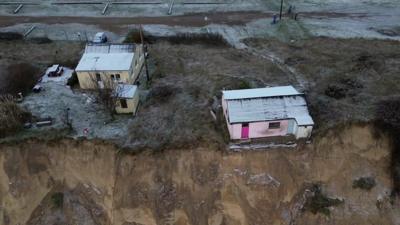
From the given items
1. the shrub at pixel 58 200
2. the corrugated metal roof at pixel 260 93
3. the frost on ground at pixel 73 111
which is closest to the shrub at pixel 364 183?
the corrugated metal roof at pixel 260 93

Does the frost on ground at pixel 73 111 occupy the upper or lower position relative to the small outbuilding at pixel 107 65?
lower

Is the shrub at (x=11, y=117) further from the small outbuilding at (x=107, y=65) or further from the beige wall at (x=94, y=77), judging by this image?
the small outbuilding at (x=107, y=65)

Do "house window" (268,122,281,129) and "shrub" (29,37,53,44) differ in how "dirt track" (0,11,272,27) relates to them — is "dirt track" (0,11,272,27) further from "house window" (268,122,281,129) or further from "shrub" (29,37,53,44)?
"house window" (268,122,281,129)

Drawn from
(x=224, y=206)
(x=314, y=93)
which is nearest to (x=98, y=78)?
(x=224, y=206)

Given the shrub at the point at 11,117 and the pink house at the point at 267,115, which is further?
the shrub at the point at 11,117

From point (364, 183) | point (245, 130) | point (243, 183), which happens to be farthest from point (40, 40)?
point (364, 183)

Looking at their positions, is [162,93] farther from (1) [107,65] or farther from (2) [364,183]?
(2) [364,183]

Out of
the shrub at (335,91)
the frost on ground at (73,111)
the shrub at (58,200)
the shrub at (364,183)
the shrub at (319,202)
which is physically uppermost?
the shrub at (335,91)

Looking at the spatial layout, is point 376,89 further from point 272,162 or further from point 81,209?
point 81,209
